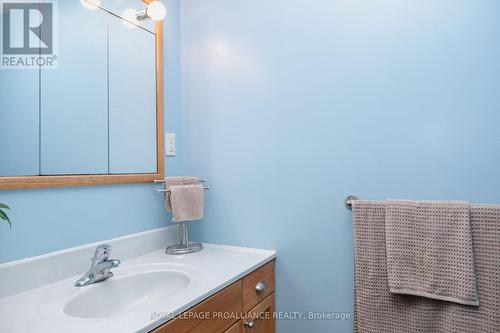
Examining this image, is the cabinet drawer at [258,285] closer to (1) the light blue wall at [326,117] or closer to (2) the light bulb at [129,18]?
(1) the light blue wall at [326,117]

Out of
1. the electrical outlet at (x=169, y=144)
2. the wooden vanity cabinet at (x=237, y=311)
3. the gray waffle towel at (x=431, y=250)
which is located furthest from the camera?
the electrical outlet at (x=169, y=144)

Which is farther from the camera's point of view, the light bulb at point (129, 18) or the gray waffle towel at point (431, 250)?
the light bulb at point (129, 18)

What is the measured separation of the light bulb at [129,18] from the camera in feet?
3.98

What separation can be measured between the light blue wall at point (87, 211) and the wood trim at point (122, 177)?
0.02 m

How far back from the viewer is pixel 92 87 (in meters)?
1.08

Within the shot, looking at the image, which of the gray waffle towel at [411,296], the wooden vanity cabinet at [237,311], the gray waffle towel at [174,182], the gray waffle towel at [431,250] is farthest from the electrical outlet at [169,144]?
the gray waffle towel at [431,250]

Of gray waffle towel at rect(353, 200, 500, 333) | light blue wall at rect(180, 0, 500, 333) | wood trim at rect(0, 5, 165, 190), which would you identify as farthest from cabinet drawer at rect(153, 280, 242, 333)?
wood trim at rect(0, 5, 165, 190)

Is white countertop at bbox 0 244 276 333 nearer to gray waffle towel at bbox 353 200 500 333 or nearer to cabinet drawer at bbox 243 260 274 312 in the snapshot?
cabinet drawer at bbox 243 260 274 312

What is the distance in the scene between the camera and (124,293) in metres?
1.01

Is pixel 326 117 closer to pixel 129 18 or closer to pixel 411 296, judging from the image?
pixel 411 296

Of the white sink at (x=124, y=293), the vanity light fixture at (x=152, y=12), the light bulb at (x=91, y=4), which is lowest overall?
the white sink at (x=124, y=293)

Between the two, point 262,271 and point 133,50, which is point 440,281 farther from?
point 133,50

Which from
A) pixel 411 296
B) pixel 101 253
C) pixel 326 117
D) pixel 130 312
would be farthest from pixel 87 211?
pixel 411 296

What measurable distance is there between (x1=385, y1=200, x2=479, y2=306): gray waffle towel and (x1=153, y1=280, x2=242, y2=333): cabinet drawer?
520mm
